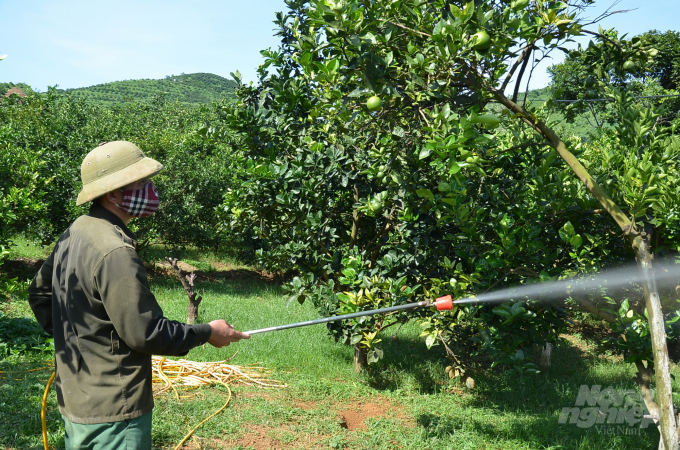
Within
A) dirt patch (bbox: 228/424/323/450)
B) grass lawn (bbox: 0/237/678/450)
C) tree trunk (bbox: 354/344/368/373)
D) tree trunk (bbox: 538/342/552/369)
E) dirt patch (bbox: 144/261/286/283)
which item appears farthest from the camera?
dirt patch (bbox: 144/261/286/283)

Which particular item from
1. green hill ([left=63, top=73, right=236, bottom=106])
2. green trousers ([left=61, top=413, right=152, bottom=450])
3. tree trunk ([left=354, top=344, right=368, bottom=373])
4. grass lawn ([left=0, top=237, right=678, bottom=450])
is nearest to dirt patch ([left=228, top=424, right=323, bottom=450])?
grass lawn ([left=0, top=237, right=678, bottom=450])

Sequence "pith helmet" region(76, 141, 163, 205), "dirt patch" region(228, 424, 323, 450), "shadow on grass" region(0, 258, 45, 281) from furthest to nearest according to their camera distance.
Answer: "shadow on grass" region(0, 258, 45, 281)
"dirt patch" region(228, 424, 323, 450)
"pith helmet" region(76, 141, 163, 205)

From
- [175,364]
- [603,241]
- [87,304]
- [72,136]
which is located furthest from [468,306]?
[72,136]

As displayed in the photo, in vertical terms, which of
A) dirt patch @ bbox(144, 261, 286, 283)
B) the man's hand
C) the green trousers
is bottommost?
dirt patch @ bbox(144, 261, 286, 283)

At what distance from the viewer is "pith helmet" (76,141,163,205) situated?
217 centimetres

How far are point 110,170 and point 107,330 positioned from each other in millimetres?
686

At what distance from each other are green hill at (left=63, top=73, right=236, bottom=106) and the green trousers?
6156 cm

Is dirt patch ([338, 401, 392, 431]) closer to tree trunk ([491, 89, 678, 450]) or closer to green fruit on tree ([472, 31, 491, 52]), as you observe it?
tree trunk ([491, 89, 678, 450])

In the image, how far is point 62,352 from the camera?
2.16 metres

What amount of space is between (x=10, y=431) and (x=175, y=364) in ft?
5.87

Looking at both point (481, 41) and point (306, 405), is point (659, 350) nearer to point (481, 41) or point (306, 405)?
point (481, 41)

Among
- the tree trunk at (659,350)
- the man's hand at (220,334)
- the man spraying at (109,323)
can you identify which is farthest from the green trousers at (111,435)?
the tree trunk at (659,350)

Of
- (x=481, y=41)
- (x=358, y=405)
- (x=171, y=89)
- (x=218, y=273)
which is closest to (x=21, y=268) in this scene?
(x=218, y=273)

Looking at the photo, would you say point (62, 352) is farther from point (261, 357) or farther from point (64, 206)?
point (64, 206)
